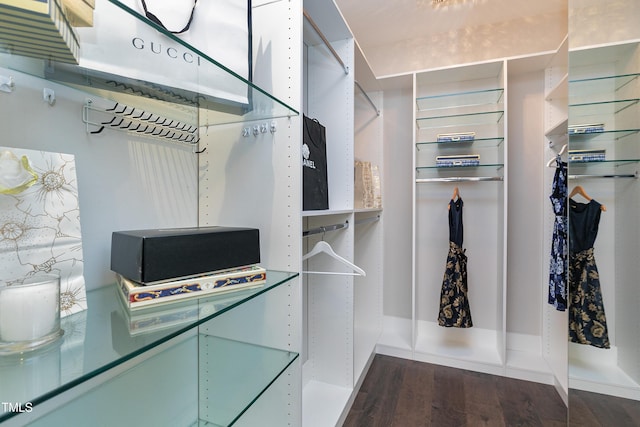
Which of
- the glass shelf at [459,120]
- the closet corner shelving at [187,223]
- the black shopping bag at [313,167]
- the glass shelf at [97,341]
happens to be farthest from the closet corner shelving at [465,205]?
the glass shelf at [97,341]

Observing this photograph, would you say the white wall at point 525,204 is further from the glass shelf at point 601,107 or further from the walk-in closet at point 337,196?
the glass shelf at point 601,107

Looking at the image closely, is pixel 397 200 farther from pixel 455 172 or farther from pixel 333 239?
pixel 333 239

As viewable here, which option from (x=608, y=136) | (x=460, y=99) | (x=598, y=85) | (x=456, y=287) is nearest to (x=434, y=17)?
(x=460, y=99)

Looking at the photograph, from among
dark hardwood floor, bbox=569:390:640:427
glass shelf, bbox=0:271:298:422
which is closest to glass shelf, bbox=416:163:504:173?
dark hardwood floor, bbox=569:390:640:427

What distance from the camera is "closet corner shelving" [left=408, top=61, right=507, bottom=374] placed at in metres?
2.31

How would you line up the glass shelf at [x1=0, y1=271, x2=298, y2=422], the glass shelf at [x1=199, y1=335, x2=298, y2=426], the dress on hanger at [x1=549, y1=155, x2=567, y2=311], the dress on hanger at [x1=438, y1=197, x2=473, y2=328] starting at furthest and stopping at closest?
the dress on hanger at [x1=438, y1=197, x2=473, y2=328] → the dress on hanger at [x1=549, y1=155, x2=567, y2=311] → the glass shelf at [x1=199, y1=335, x2=298, y2=426] → the glass shelf at [x1=0, y1=271, x2=298, y2=422]

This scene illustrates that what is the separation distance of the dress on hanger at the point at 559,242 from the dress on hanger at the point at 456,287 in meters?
0.54

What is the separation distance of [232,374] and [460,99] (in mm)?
2508

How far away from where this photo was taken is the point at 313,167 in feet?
4.83

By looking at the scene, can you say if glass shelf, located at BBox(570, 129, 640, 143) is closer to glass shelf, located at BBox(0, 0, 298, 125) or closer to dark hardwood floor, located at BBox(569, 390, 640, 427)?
dark hardwood floor, located at BBox(569, 390, 640, 427)

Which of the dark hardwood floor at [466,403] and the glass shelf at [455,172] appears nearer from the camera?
the dark hardwood floor at [466,403]

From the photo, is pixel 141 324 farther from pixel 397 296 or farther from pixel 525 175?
pixel 525 175

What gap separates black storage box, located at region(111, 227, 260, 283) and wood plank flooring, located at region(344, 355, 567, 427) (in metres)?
1.36

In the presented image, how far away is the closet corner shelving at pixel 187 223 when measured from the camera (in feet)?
2.14
